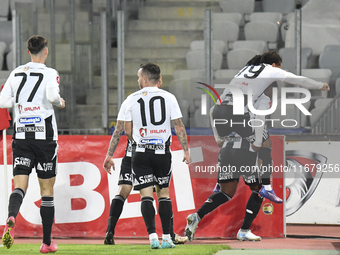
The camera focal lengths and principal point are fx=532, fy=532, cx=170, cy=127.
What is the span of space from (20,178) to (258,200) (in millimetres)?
2392

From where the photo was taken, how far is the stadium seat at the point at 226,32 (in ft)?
26.6

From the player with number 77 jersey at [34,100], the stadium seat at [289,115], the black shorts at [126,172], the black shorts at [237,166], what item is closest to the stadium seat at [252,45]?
the stadium seat at [289,115]

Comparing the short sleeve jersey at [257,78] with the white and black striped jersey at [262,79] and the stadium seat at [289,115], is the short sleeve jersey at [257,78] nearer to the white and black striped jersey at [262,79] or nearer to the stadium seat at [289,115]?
the white and black striped jersey at [262,79]

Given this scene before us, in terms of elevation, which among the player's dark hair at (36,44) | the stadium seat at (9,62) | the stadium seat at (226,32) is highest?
the stadium seat at (226,32)

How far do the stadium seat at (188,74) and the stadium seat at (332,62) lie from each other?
5.82ft

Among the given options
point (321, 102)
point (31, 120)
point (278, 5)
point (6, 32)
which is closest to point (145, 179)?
point (31, 120)

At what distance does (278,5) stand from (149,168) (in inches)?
212

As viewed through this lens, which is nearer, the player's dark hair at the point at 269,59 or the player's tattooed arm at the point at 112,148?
the player's tattooed arm at the point at 112,148

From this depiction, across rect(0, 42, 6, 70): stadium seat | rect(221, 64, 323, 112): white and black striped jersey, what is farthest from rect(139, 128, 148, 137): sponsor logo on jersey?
rect(0, 42, 6, 70): stadium seat

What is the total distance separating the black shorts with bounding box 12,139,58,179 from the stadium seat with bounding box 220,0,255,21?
209 inches

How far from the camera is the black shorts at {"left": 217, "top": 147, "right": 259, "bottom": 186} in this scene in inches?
210

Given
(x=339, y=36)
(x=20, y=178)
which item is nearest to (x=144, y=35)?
(x=339, y=36)

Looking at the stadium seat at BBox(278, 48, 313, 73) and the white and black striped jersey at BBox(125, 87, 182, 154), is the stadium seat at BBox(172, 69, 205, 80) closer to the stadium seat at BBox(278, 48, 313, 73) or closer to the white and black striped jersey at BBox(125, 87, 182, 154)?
the stadium seat at BBox(278, 48, 313, 73)

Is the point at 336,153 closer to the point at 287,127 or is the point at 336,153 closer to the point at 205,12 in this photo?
the point at 287,127
